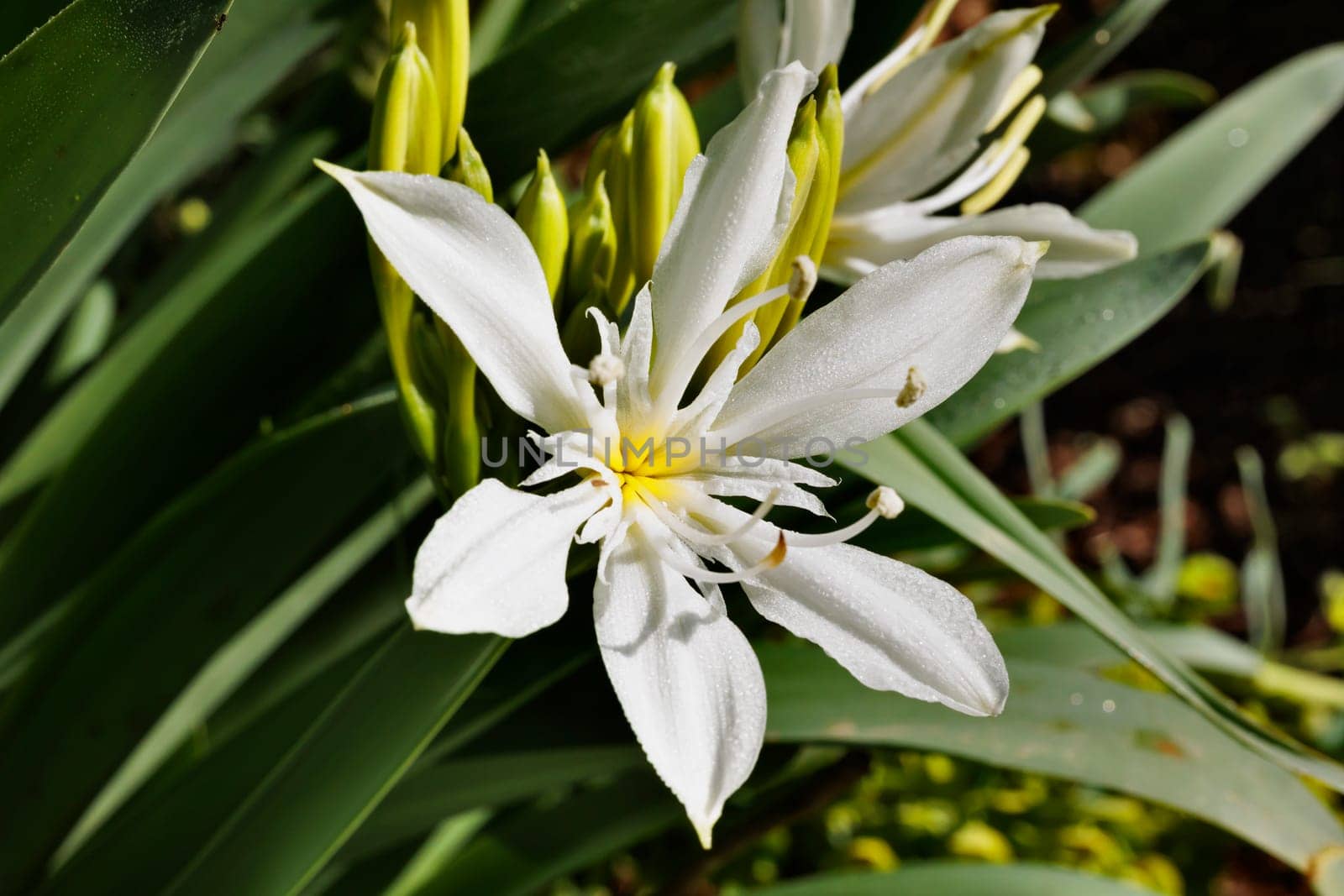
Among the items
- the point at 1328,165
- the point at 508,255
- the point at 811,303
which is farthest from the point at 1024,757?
the point at 1328,165

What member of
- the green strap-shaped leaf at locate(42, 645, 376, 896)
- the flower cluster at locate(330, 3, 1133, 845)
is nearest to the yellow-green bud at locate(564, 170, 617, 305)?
the flower cluster at locate(330, 3, 1133, 845)

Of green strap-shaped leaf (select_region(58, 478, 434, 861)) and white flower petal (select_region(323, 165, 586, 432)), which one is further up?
white flower petal (select_region(323, 165, 586, 432))

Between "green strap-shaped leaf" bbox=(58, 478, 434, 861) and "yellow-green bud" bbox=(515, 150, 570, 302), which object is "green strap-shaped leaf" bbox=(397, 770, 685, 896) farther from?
"yellow-green bud" bbox=(515, 150, 570, 302)

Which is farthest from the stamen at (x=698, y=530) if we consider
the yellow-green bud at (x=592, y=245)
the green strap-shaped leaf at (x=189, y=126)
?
the green strap-shaped leaf at (x=189, y=126)

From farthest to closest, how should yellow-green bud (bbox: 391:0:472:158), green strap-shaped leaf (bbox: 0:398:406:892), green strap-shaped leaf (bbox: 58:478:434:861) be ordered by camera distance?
green strap-shaped leaf (bbox: 58:478:434:861)
green strap-shaped leaf (bbox: 0:398:406:892)
yellow-green bud (bbox: 391:0:472:158)

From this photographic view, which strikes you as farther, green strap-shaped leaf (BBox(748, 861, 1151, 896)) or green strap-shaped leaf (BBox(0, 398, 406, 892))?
green strap-shaped leaf (BBox(748, 861, 1151, 896))

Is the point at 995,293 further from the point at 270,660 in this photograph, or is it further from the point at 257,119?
the point at 257,119

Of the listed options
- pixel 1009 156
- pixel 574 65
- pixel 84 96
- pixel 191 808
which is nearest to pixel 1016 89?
pixel 1009 156
